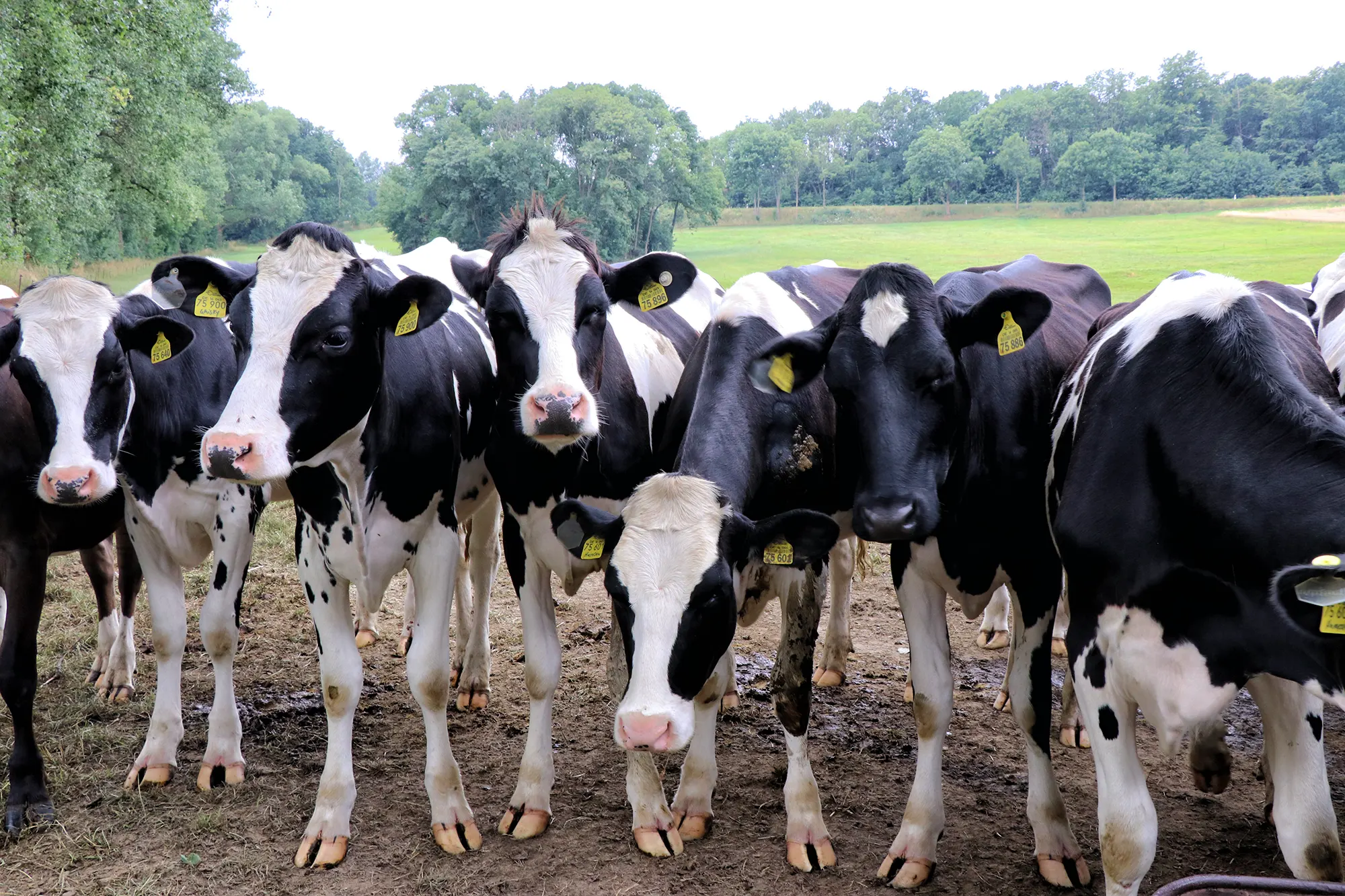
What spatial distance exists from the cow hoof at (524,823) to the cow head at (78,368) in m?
2.27

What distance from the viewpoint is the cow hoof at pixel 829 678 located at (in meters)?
6.35

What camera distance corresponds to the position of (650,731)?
3.38 meters

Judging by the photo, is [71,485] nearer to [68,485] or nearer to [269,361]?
[68,485]

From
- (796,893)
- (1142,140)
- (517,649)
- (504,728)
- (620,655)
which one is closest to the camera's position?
(796,893)

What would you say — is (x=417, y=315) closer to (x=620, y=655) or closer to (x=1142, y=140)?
(x=620, y=655)

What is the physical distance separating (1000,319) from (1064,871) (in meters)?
2.20

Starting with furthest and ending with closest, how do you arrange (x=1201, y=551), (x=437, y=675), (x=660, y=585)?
(x=437, y=675)
(x=660, y=585)
(x=1201, y=551)

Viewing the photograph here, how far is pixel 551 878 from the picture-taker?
13.9ft

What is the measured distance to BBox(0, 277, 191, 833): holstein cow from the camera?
450 centimetres

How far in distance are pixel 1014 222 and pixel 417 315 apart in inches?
514

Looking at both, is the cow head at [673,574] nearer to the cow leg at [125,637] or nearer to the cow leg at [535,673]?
the cow leg at [535,673]

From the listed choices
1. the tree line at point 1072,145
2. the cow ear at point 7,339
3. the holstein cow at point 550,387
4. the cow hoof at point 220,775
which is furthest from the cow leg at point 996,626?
the tree line at point 1072,145

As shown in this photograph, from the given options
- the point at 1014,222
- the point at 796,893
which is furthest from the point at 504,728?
the point at 1014,222

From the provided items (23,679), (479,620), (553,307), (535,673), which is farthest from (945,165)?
(23,679)
